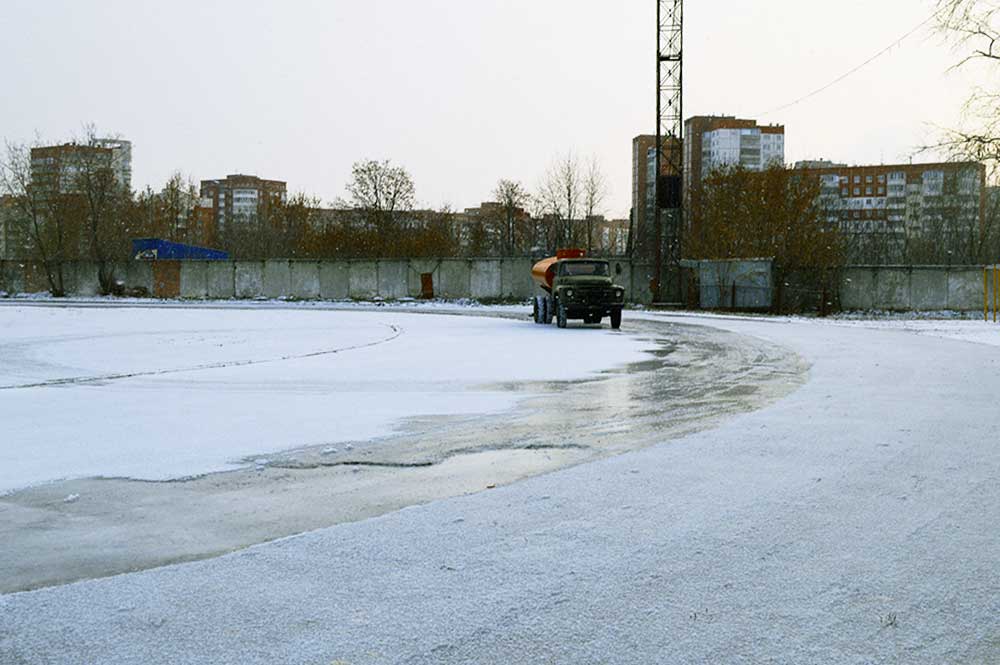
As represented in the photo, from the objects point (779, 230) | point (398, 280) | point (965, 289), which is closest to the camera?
point (965, 289)

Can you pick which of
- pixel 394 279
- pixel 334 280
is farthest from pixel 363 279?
pixel 394 279

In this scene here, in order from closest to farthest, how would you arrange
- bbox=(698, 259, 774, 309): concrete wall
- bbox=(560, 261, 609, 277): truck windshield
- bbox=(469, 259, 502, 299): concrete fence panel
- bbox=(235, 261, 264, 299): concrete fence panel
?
bbox=(560, 261, 609, 277): truck windshield < bbox=(698, 259, 774, 309): concrete wall < bbox=(469, 259, 502, 299): concrete fence panel < bbox=(235, 261, 264, 299): concrete fence panel

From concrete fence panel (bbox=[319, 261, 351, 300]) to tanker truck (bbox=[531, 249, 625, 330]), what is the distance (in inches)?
1163

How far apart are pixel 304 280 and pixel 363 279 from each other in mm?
4128

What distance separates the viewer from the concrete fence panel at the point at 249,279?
62.1 meters

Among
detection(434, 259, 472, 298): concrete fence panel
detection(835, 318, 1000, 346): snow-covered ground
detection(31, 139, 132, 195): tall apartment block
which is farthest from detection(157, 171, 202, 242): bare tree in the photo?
detection(835, 318, 1000, 346): snow-covered ground

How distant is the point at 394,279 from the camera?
59906 millimetres

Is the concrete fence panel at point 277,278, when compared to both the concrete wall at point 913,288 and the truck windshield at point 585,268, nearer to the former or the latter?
the truck windshield at point 585,268

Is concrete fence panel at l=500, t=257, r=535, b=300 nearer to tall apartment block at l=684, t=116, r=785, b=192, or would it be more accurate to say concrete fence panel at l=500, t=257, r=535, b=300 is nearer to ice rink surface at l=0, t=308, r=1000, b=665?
ice rink surface at l=0, t=308, r=1000, b=665

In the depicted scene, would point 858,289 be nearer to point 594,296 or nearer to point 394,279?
point 594,296

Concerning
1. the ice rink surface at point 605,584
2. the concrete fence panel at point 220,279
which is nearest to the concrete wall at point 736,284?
the concrete fence panel at point 220,279

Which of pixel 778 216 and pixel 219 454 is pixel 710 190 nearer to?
pixel 778 216

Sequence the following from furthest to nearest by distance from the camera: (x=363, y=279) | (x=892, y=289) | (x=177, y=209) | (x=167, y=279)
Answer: (x=177, y=209) < (x=167, y=279) < (x=363, y=279) < (x=892, y=289)

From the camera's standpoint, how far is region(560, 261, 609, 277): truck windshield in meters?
32.0
